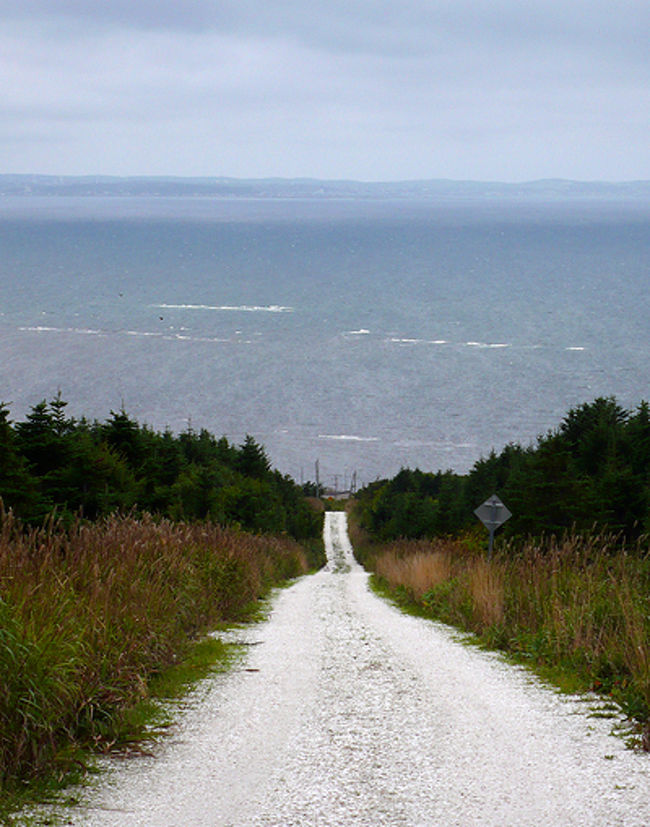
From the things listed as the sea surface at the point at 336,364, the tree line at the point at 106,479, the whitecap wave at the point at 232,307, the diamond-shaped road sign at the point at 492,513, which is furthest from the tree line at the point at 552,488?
the whitecap wave at the point at 232,307

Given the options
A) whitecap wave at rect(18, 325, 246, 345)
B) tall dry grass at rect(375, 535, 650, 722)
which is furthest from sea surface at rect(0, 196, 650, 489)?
tall dry grass at rect(375, 535, 650, 722)

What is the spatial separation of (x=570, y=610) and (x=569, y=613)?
0.04 metres

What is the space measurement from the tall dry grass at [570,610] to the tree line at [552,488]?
9312 mm

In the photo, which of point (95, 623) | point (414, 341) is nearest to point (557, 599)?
point (95, 623)

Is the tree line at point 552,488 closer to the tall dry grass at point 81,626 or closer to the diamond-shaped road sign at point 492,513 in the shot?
the diamond-shaped road sign at point 492,513

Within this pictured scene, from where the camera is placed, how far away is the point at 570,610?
997 cm

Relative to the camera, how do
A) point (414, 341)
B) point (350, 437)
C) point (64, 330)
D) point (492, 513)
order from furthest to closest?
point (414, 341), point (64, 330), point (350, 437), point (492, 513)

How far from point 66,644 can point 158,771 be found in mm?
1036

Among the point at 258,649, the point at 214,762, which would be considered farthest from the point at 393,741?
the point at 258,649

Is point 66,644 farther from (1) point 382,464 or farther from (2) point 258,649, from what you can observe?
(1) point 382,464

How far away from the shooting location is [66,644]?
6.13m

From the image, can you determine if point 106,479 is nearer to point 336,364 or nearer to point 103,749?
point 103,749

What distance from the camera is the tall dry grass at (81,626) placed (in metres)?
5.54

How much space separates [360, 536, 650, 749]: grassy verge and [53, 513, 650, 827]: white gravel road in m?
0.39
